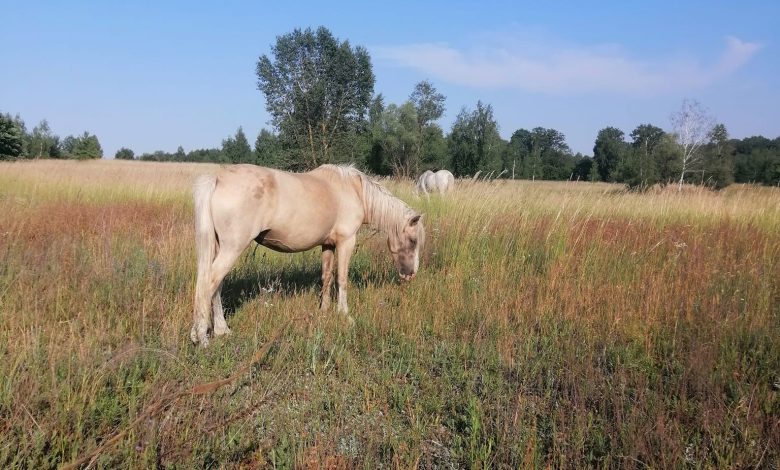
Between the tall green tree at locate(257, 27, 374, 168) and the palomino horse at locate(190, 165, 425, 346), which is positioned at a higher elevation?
the tall green tree at locate(257, 27, 374, 168)

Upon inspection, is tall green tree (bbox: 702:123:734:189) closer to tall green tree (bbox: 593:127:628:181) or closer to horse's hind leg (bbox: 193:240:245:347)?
horse's hind leg (bbox: 193:240:245:347)

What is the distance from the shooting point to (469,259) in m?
6.75

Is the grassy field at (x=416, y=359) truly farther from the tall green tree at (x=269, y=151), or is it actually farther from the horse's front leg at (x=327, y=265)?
the tall green tree at (x=269, y=151)

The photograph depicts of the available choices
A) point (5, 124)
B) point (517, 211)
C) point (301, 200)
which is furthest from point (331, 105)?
point (301, 200)

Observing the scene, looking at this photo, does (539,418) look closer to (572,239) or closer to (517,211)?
(572,239)

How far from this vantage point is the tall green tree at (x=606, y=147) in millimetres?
90312

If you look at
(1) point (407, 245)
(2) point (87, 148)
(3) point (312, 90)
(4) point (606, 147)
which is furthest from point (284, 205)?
(4) point (606, 147)

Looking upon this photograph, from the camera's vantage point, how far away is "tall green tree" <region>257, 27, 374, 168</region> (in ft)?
96.1

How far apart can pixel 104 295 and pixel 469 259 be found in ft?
15.2

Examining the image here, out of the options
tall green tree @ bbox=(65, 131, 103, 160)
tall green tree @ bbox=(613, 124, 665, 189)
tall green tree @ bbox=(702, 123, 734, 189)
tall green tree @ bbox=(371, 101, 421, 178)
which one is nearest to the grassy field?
tall green tree @ bbox=(613, 124, 665, 189)

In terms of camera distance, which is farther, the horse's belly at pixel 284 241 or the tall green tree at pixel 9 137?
the tall green tree at pixel 9 137

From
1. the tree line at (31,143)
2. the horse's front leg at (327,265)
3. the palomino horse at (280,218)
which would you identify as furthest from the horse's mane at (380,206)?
the tree line at (31,143)

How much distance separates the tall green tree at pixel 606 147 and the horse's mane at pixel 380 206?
302 feet

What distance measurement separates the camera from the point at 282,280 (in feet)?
20.0
